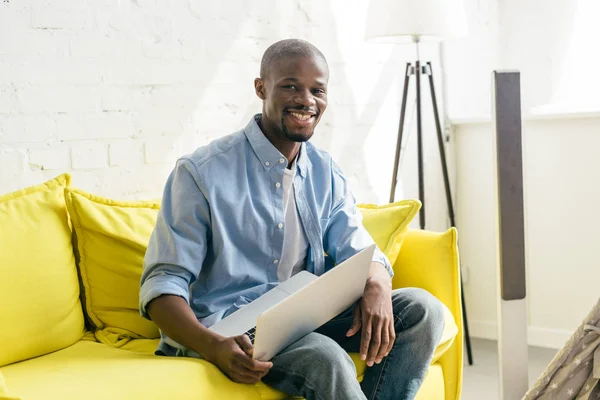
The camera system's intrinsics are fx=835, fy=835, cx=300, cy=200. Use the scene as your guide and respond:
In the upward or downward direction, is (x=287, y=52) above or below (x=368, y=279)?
above

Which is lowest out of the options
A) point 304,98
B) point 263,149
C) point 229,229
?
point 229,229

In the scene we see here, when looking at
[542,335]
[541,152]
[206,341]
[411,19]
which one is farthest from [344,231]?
[542,335]

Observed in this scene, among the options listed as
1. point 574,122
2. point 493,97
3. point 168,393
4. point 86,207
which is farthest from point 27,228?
point 574,122

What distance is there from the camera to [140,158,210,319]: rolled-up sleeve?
1.88 m

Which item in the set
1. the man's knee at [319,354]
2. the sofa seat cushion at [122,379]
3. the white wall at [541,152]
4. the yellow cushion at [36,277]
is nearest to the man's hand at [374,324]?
the man's knee at [319,354]

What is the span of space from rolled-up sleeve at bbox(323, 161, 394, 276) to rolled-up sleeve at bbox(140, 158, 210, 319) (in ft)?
1.22

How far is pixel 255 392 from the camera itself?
5.89ft

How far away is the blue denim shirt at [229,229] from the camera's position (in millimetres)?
1922

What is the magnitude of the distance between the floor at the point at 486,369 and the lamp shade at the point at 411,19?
128 cm

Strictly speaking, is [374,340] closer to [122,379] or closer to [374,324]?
[374,324]

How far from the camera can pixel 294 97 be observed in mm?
2078

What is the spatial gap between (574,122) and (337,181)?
148 cm

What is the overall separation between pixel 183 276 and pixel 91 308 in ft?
1.16

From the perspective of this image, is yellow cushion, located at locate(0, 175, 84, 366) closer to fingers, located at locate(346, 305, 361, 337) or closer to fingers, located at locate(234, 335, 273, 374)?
fingers, located at locate(234, 335, 273, 374)
